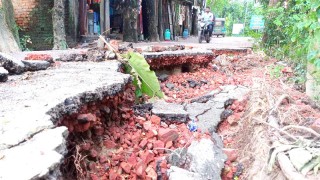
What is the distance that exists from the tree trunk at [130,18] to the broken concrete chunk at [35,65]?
681 centimetres

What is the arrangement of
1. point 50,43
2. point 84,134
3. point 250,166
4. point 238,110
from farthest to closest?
point 50,43
point 238,110
point 250,166
point 84,134

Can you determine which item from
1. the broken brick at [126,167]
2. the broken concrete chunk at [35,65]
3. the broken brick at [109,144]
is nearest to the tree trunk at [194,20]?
the broken concrete chunk at [35,65]

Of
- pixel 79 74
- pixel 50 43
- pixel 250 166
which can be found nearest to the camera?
pixel 250 166

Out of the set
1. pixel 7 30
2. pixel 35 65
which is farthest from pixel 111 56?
pixel 7 30

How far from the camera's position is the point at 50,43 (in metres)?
9.03

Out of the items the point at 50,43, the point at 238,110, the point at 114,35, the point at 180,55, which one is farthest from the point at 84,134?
the point at 114,35

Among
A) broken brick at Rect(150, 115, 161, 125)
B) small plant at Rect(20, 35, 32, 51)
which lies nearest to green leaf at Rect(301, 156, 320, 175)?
broken brick at Rect(150, 115, 161, 125)

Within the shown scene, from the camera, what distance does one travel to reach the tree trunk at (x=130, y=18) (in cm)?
1027

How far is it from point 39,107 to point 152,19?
10.6m

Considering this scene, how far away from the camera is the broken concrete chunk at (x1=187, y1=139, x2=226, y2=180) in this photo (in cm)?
248

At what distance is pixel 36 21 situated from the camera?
902cm

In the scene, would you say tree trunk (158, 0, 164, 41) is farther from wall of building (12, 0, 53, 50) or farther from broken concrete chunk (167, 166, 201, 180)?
broken concrete chunk (167, 166, 201, 180)

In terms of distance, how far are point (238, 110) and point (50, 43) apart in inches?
257

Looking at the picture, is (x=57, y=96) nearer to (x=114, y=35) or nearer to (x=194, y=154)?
(x=194, y=154)
